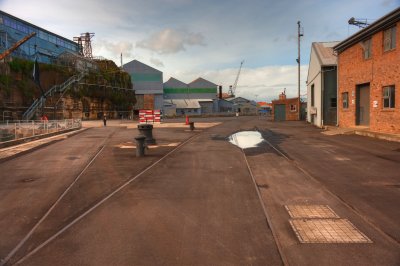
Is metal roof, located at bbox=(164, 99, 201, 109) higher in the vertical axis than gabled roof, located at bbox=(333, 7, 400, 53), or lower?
lower

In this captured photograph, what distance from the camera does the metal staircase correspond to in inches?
2077

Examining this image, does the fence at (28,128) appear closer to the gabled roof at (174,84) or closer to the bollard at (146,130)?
A: the bollard at (146,130)

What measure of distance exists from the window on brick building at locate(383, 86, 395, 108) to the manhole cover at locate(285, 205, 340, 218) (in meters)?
17.3

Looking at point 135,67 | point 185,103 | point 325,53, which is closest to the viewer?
point 325,53

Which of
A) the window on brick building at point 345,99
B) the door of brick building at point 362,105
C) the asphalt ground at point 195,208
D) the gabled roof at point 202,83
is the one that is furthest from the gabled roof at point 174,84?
the asphalt ground at point 195,208

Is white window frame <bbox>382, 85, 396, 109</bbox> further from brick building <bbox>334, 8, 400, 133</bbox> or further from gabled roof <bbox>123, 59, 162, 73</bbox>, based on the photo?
gabled roof <bbox>123, 59, 162, 73</bbox>

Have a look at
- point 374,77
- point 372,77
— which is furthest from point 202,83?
point 374,77

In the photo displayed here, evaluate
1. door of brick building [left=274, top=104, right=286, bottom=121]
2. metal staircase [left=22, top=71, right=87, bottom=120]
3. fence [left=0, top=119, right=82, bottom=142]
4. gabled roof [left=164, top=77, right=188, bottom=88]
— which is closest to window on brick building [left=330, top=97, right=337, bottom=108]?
door of brick building [left=274, top=104, right=286, bottom=121]

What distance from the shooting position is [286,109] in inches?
2232

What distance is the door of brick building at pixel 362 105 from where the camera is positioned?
2650 centimetres

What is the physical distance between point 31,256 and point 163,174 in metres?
6.20

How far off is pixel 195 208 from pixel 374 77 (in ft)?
68.5

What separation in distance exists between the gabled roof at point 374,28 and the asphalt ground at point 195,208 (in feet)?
34.5

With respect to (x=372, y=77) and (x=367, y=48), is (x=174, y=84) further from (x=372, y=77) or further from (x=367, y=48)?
(x=372, y=77)
